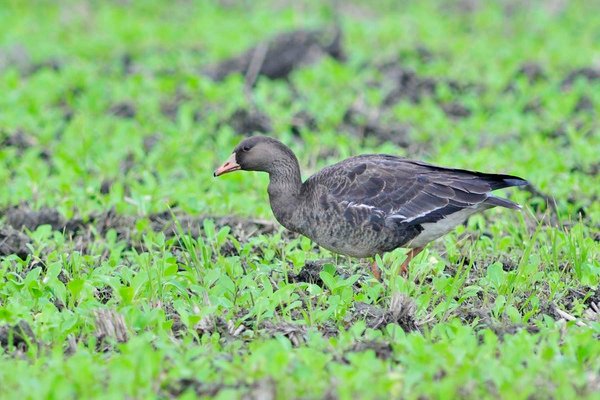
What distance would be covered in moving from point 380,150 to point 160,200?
263 centimetres

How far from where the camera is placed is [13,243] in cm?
775

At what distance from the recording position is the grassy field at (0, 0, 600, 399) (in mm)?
5289

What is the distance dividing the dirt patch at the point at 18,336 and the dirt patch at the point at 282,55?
7479mm

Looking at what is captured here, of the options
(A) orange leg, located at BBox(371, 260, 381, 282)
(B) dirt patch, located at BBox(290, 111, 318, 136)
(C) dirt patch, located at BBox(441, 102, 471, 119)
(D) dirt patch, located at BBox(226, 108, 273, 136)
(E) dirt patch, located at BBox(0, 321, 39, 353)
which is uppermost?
(E) dirt patch, located at BBox(0, 321, 39, 353)

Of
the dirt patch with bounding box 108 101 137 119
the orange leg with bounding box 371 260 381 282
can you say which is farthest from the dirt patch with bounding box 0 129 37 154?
the orange leg with bounding box 371 260 381 282

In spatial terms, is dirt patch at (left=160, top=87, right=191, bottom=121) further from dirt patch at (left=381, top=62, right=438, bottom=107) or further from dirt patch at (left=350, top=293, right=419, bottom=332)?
dirt patch at (left=350, top=293, right=419, bottom=332)

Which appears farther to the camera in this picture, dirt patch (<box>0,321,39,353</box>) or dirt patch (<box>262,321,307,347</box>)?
dirt patch (<box>262,321,307,347</box>)

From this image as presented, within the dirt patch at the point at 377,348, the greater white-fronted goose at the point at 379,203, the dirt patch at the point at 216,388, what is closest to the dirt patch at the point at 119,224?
the greater white-fronted goose at the point at 379,203

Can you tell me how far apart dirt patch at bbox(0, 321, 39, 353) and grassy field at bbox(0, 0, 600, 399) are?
0.02m

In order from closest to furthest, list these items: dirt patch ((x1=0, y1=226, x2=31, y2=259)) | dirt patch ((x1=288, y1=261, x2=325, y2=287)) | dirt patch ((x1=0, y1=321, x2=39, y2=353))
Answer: dirt patch ((x1=0, y1=321, x2=39, y2=353)) → dirt patch ((x1=288, y1=261, x2=325, y2=287)) → dirt patch ((x1=0, y1=226, x2=31, y2=259))

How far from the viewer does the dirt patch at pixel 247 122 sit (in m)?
11.2

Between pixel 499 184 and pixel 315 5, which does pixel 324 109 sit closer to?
pixel 499 184

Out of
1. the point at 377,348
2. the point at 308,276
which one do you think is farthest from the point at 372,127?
the point at 377,348

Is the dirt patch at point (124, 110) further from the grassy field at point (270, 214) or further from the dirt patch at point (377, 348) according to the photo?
the dirt patch at point (377, 348)
